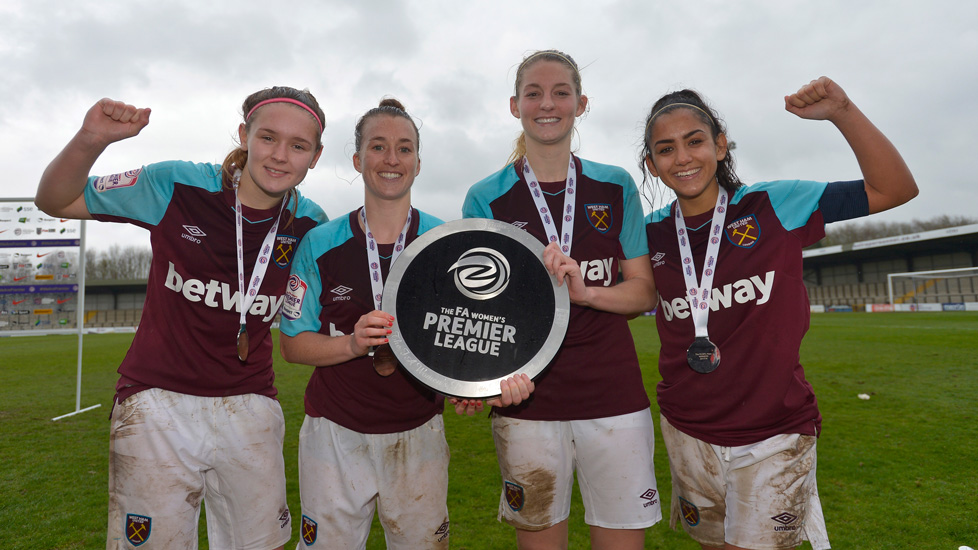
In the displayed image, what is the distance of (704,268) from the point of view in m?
2.47

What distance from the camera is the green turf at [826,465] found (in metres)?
4.12

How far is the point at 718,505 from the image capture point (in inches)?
94.3

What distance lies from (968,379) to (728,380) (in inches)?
444

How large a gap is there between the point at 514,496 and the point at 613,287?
1069 millimetres

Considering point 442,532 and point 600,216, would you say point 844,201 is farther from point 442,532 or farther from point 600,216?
point 442,532

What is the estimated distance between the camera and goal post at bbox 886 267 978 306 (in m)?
38.3

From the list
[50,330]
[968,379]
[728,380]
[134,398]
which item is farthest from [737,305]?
[968,379]

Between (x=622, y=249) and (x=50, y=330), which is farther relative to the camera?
(x=50, y=330)

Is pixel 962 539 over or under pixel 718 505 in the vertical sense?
under

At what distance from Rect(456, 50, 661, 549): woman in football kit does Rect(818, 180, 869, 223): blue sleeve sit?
85 cm

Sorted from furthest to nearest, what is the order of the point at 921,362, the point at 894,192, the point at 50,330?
the point at 921,362, the point at 50,330, the point at 894,192

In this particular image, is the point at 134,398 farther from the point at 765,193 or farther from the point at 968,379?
the point at 968,379

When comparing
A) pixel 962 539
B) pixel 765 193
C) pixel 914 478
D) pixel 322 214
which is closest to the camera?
pixel 765 193

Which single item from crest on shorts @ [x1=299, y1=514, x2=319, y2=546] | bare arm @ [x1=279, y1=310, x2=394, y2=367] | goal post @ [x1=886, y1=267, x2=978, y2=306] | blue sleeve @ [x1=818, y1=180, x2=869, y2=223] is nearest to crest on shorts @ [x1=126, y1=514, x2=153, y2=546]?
crest on shorts @ [x1=299, y1=514, x2=319, y2=546]
